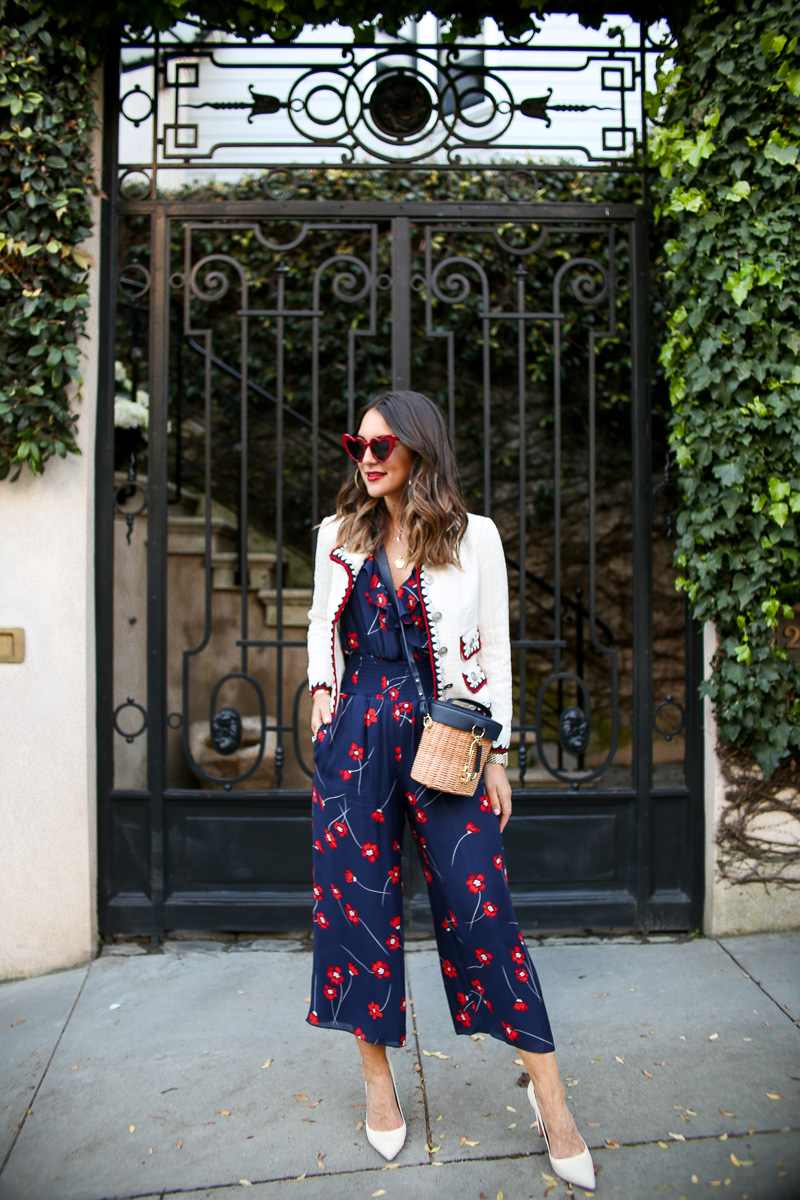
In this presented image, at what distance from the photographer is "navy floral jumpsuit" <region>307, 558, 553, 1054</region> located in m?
2.07

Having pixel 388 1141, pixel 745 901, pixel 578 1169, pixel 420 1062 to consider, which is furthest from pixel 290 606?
pixel 578 1169

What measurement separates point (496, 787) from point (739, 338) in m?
1.92

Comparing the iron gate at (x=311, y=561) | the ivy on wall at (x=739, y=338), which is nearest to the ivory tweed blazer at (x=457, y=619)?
the iron gate at (x=311, y=561)

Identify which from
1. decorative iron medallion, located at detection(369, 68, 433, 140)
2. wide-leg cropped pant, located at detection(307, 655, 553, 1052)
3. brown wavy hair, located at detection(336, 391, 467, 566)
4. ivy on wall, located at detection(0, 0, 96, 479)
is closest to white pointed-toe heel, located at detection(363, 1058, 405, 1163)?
wide-leg cropped pant, located at detection(307, 655, 553, 1052)

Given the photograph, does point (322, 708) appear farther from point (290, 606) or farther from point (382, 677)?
point (290, 606)

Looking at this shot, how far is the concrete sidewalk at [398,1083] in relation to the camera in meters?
2.12

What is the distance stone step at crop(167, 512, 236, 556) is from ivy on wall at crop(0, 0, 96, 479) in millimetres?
1263

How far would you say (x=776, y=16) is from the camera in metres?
2.86

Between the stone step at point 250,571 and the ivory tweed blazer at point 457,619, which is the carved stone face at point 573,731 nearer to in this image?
the ivory tweed blazer at point 457,619

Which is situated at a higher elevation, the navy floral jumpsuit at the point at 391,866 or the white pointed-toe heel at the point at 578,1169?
the navy floral jumpsuit at the point at 391,866

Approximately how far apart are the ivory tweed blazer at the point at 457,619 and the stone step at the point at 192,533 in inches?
89.9

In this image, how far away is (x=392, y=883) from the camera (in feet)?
7.01

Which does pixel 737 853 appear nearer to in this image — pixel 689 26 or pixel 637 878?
pixel 637 878

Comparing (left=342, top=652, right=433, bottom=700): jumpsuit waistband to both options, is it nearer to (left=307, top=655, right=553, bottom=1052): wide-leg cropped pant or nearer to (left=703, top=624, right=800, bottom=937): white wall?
(left=307, top=655, right=553, bottom=1052): wide-leg cropped pant
